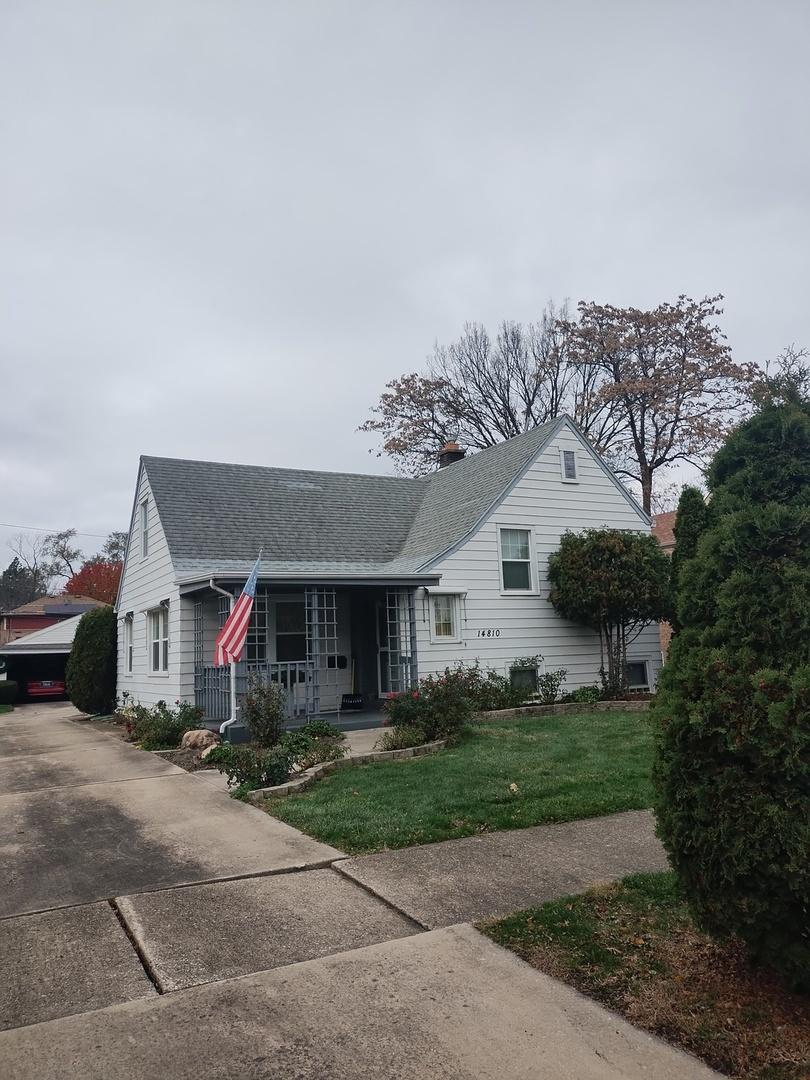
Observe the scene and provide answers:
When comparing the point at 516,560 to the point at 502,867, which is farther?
the point at 516,560

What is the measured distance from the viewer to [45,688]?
28.3m

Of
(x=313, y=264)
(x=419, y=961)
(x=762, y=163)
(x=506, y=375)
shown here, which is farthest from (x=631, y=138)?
(x=506, y=375)

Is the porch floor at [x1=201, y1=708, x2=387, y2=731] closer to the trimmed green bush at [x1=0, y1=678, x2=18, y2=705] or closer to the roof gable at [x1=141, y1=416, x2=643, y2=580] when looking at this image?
the roof gable at [x1=141, y1=416, x2=643, y2=580]

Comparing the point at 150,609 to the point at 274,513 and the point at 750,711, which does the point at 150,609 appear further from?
the point at 750,711

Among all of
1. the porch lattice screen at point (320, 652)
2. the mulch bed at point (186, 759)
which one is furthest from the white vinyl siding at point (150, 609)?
the porch lattice screen at point (320, 652)

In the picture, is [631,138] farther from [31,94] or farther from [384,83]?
[31,94]

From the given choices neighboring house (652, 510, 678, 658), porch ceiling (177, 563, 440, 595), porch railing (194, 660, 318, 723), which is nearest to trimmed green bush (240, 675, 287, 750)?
porch railing (194, 660, 318, 723)

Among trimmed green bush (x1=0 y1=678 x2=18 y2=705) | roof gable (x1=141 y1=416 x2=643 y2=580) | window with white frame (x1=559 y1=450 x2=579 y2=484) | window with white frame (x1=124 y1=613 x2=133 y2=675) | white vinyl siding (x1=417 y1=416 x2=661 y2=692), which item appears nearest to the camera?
white vinyl siding (x1=417 y1=416 x2=661 y2=692)

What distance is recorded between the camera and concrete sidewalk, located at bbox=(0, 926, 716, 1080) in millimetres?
2887

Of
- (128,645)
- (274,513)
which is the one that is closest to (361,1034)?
(274,513)

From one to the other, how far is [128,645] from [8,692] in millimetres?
10495

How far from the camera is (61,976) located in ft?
12.4

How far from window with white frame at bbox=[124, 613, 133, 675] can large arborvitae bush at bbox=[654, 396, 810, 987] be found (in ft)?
56.7

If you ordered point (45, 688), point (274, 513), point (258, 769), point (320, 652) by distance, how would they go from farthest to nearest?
point (45, 688), point (274, 513), point (320, 652), point (258, 769)
